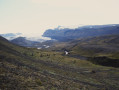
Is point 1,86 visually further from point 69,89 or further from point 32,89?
point 69,89

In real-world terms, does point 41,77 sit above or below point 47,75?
above

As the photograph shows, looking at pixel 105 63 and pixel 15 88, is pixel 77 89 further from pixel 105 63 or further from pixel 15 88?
pixel 105 63

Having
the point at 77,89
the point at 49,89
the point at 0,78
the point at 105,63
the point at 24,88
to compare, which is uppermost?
the point at 0,78

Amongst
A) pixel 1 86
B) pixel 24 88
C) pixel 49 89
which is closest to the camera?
pixel 1 86

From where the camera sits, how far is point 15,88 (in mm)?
16172

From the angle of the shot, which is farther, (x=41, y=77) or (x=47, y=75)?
(x=47, y=75)

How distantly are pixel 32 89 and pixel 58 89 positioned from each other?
508 centimetres

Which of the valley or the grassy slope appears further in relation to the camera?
the valley

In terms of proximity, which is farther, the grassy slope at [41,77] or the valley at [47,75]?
the valley at [47,75]

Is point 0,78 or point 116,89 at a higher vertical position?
point 0,78

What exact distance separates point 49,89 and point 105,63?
77.3 m

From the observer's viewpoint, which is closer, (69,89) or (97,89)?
(69,89)

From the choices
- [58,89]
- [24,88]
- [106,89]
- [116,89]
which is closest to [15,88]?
[24,88]

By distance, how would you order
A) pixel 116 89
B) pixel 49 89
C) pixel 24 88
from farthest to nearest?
pixel 116 89, pixel 49 89, pixel 24 88
